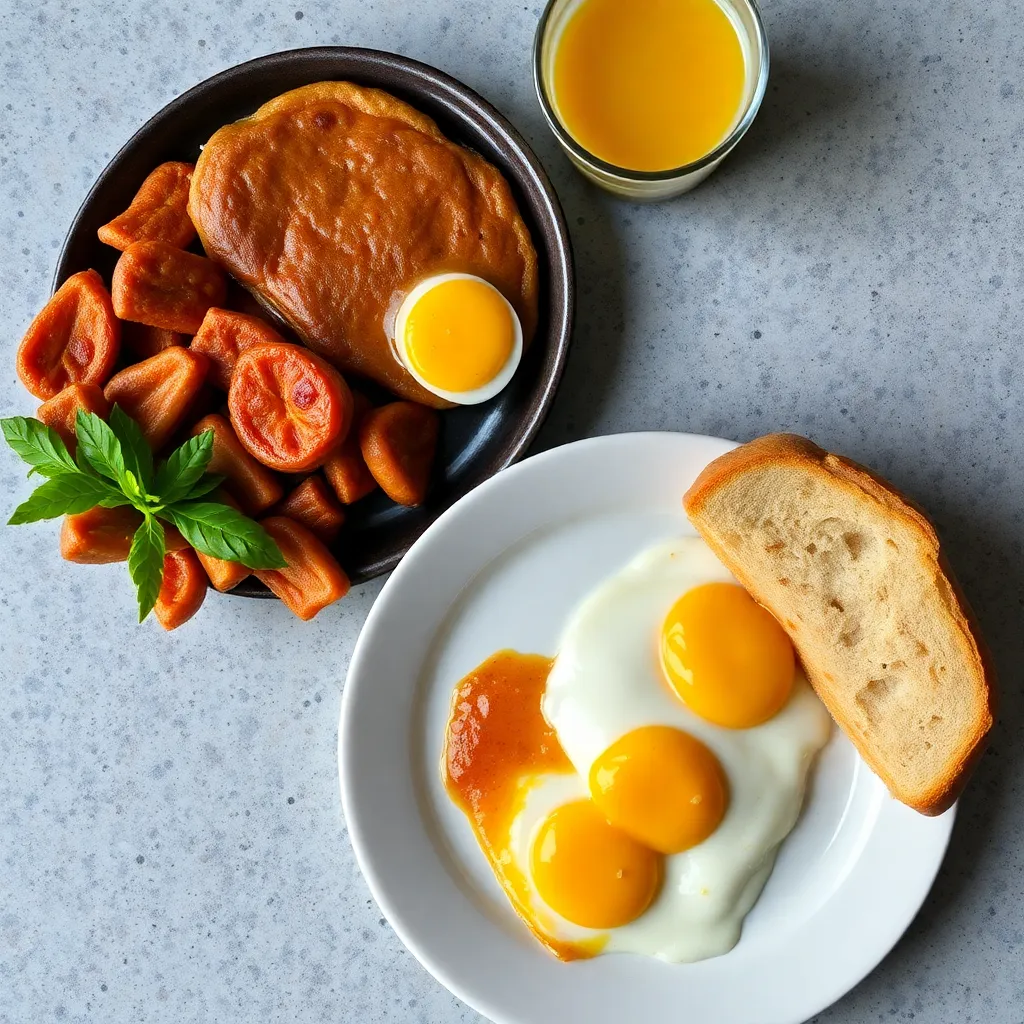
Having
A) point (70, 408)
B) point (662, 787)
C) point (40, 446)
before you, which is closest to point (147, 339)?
point (70, 408)

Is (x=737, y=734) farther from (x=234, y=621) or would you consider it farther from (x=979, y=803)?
(x=234, y=621)

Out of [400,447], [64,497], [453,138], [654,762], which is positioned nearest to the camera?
[64,497]

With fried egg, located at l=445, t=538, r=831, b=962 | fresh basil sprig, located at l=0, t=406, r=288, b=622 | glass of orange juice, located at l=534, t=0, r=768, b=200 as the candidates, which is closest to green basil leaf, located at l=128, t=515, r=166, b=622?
fresh basil sprig, located at l=0, t=406, r=288, b=622

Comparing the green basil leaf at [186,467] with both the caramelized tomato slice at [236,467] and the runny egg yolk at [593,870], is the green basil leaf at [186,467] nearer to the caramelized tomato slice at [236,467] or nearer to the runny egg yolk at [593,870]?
the caramelized tomato slice at [236,467]

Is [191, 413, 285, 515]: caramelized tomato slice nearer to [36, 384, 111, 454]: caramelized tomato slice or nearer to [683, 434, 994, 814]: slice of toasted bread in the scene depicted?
[36, 384, 111, 454]: caramelized tomato slice

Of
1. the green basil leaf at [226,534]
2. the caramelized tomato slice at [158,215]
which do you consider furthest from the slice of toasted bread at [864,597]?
the caramelized tomato slice at [158,215]

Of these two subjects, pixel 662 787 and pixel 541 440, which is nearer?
pixel 662 787

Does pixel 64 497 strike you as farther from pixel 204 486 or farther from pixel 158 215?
pixel 158 215
